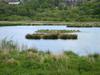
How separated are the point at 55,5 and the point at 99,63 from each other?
103500 millimetres

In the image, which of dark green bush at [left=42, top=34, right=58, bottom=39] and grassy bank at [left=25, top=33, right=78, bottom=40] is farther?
dark green bush at [left=42, top=34, right=58, bottom=39]

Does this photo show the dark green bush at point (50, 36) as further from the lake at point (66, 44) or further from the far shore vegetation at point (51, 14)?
the far shore vegetation at point (51, 14)

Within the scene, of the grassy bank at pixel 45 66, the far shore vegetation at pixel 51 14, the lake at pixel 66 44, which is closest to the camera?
the grassy bank at pixel 45 66

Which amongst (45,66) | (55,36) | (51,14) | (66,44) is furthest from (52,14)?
(45,66)

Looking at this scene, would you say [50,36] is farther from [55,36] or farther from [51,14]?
[51,14]

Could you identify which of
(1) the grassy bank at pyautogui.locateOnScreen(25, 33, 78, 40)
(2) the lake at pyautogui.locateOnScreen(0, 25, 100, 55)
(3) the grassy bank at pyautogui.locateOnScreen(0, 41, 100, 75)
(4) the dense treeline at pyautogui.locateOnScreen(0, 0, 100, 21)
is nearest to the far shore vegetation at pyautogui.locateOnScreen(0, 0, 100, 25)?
(4) the dense treeline at pyautogui.locateOnScreen(0, 0, 100, 21)

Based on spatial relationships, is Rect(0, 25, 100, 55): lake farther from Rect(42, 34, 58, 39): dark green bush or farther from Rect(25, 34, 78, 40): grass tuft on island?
Rect(42, 34, 58, 39): dark green bush

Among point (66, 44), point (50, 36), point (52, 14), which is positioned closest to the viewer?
point (66, 44)

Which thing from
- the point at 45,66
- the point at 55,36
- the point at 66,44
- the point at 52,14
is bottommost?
the point at 52,14

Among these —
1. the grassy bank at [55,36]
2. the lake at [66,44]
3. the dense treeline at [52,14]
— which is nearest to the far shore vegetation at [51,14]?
the dense treeline at [52,14]

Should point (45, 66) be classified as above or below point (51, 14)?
above

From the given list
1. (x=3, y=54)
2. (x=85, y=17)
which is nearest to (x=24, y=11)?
(x=85, y=17)

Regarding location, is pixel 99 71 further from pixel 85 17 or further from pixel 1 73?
pixel 85 17

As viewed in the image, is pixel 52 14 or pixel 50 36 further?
pixel 52 14
